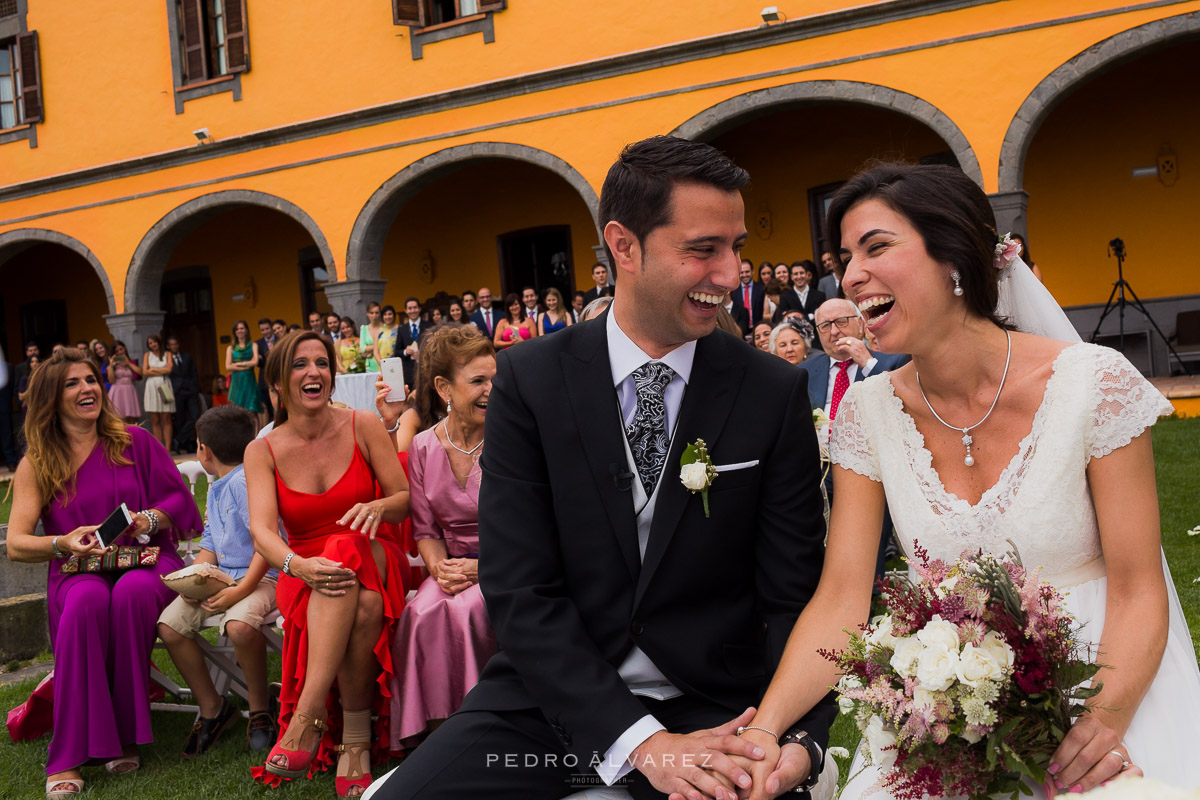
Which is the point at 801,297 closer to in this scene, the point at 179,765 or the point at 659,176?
the point at 179,765

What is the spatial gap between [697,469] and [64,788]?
345 cm

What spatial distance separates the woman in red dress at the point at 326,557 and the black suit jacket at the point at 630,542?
1.70m

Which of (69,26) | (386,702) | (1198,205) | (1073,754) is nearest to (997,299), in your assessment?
(1073,754)

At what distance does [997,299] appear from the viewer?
106 inches

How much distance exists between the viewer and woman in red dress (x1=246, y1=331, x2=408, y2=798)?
167 inches

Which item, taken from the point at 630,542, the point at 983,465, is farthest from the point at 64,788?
the point at 983,465

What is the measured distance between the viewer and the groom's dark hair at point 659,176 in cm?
262

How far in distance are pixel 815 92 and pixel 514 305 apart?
4.91 meters

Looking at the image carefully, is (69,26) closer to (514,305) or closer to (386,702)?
(514,305)

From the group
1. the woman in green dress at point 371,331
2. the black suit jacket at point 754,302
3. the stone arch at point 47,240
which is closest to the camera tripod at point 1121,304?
the black suit jacket at point 754,302

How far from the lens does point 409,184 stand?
56.3 feet

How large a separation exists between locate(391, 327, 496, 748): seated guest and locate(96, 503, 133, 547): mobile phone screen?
4.46 feet

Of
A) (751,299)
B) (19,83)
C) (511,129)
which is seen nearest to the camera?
(751,299)

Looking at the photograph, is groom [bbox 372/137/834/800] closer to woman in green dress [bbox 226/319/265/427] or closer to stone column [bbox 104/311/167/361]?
woman in green dress [bbox 226/319/265/427]
